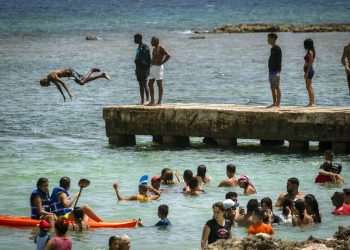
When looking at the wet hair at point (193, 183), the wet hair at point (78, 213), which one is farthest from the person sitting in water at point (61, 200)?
the wet hair at point (193, 183)

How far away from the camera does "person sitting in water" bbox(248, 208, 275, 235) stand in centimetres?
1967

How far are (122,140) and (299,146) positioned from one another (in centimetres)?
534

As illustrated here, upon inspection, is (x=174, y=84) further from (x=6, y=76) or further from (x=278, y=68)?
(x=278, y=68)

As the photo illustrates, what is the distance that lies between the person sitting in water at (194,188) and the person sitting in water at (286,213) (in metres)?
3.19

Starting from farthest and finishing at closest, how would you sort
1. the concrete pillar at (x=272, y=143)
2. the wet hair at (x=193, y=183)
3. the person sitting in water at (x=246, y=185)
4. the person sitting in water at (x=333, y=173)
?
the concrete pillar at (x=272, y=143) → the person sitting in water at (x=333, y=173) → the wet hair at (x=193, y=183) → the person sitting in water at (x=246, y=185)

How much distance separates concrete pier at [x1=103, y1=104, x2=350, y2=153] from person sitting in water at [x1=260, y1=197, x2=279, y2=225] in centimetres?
734

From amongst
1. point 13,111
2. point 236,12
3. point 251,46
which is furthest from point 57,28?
point 13,111

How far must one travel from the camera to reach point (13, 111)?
43.7 metres

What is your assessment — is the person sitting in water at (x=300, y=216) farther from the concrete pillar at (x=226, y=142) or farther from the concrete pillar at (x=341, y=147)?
the concrete pillar at (x=226, y=142)

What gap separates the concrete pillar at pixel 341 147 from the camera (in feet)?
96.1

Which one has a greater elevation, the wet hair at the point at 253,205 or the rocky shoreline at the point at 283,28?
the rocky shoreline at the point at 283,28

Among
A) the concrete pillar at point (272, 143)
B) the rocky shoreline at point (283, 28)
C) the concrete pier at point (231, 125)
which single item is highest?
the rocky shoreline at point (283, 28)

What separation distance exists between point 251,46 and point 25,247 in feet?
200

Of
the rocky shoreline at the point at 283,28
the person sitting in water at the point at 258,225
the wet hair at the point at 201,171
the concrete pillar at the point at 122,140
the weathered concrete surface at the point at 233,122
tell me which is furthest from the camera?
the rocky shoreline at the point at 283,28
